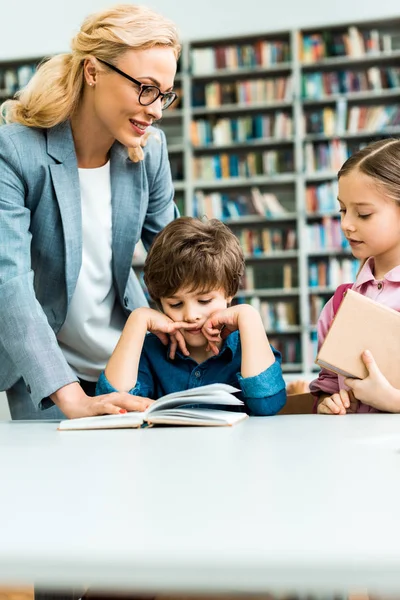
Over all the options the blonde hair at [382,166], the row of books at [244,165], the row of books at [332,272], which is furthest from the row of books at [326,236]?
the blonde hair at [382,166]

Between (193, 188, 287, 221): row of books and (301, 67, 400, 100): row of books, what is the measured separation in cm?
90

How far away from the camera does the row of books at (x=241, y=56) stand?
557cm

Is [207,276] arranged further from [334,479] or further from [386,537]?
[386,537]

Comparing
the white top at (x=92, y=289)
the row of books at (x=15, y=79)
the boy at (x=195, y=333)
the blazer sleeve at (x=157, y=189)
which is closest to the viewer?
the boy at (x=195, y=333)

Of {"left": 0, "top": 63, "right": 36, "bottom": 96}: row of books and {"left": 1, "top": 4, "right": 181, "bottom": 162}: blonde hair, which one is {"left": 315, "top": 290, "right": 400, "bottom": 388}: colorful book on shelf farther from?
{"left": 0, "top": 63, "right": 36, "bottom": 96}: row of books

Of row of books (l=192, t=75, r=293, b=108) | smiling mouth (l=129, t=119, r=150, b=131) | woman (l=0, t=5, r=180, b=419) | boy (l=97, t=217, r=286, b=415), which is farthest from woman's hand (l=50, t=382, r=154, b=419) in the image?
row of books (l=192, t=75, r=293, b=108)

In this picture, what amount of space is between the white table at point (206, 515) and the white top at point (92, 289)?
69cm

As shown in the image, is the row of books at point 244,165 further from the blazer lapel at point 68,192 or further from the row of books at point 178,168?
the blazer lapel at point 68,192

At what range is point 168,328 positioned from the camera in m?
1.34

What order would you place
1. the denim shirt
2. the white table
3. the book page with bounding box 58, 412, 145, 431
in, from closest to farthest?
the white table → the book page with bounding box 58, 412, 145, 431 → the denim shirt

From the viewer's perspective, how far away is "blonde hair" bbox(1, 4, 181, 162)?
1.35 m

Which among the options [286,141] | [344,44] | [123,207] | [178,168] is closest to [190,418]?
[123,207]

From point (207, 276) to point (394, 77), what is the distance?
15.1 feet

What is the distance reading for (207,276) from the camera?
1391 millimetres
